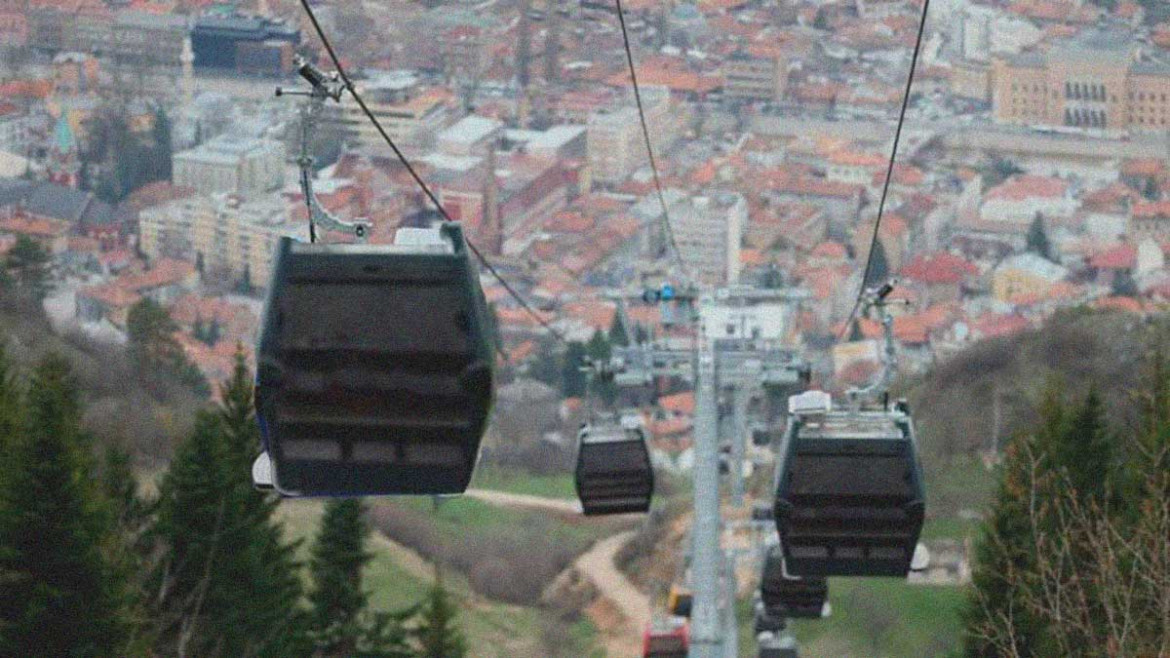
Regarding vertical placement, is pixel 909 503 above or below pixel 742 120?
above

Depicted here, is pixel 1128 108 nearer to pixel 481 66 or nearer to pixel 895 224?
pixel 895 224

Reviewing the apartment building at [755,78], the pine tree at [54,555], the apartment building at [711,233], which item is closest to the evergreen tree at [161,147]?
the apartment building at [711,233]

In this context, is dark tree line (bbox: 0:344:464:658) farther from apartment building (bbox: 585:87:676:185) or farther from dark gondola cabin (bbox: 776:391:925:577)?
apartment building (bbox: 585:87:676:185)

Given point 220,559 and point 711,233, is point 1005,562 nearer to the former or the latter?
point 220,559

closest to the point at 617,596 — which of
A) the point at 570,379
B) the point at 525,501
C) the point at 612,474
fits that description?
the point at 525,501

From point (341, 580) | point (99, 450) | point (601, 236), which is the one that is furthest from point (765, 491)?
point (601, 236)

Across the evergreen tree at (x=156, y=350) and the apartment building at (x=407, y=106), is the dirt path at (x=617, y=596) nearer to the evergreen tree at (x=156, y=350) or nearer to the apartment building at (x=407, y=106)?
the evergreen tree at (x=156, y=350)
